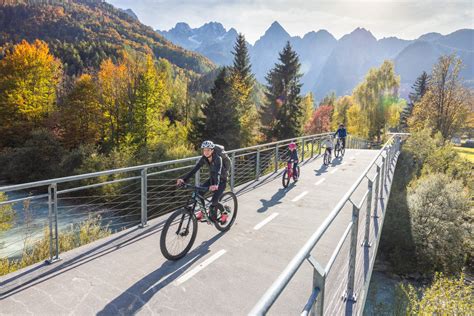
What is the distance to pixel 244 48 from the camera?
44.8m

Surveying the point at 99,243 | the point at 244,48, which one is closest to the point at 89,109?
the point at 244,48

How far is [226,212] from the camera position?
7.34 m

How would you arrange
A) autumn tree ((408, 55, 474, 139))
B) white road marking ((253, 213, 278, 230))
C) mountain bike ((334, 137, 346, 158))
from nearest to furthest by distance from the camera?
1. white road marking ((253, 213, 278, 230))
2. mountain bike ((334, 137, 346, 158))
3. autumn tree ((408, 55, 474, 139))

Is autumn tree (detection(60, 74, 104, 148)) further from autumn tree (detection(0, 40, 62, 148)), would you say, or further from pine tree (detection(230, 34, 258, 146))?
pine tree (detection(230, 34, 258, 146))

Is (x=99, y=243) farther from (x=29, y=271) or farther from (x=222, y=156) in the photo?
(x=222, y=156)

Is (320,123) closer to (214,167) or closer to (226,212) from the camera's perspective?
(226,212)

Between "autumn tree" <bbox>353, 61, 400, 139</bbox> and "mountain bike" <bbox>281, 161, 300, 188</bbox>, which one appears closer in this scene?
"mountain bike" <bbox>281, 161, 300, 188</bbox>

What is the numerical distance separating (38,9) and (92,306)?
145361mm

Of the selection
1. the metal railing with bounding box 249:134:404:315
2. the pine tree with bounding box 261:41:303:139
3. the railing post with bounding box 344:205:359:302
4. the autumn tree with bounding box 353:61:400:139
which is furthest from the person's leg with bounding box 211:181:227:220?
the autumn tree with bounding box 353:61:400:139

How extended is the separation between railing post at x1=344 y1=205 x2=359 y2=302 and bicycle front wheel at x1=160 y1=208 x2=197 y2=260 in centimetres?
292

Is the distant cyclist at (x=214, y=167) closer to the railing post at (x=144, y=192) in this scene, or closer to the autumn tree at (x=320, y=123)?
the railing post at (x=144, y=192)

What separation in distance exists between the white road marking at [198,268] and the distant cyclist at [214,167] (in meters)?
0.89

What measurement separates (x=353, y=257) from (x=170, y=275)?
285cm

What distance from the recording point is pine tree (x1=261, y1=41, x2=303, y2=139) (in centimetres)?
3853
